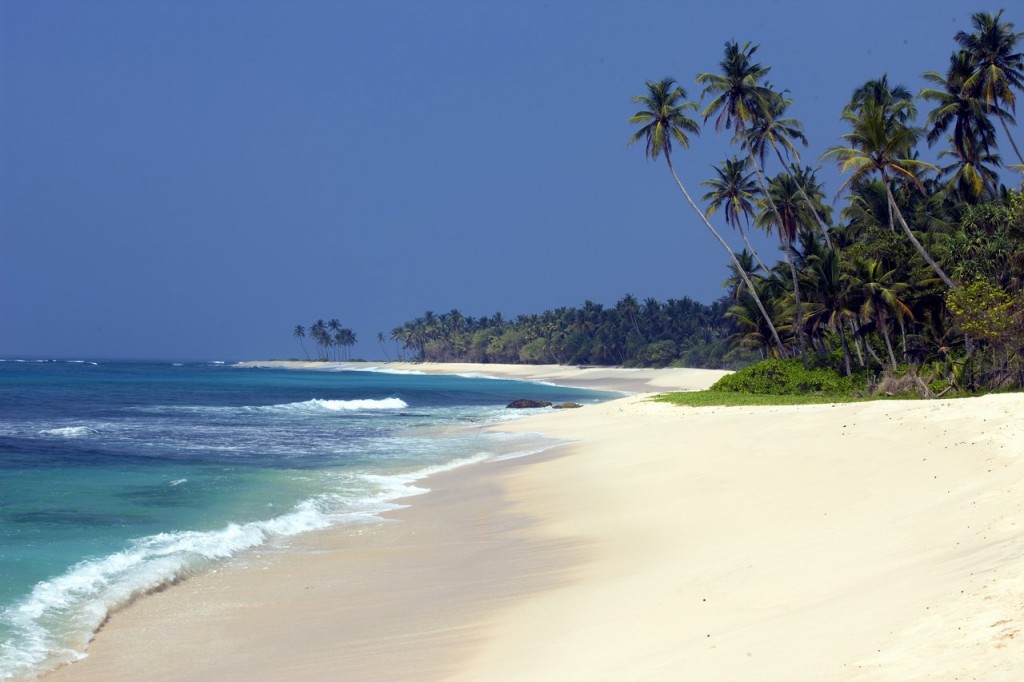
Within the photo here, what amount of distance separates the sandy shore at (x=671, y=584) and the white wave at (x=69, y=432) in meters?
24.8

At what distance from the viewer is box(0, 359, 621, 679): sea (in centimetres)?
1173

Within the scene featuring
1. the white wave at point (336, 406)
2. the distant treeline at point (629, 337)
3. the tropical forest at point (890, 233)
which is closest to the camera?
the tropical forest at point (890, 233)

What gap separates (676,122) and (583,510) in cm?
3870

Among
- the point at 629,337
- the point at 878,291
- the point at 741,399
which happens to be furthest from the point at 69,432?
the point at 629,337

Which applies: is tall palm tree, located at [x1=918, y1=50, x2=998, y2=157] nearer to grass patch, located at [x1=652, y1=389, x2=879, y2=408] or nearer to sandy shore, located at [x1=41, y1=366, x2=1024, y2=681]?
grass patch, located at [x1=652, y1=389, x2=879, y2=408]

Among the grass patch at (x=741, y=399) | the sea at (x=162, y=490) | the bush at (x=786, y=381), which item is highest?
the bush at (x=786, y=381)

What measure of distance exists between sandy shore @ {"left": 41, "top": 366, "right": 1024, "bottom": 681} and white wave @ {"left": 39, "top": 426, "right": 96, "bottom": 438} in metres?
24.8

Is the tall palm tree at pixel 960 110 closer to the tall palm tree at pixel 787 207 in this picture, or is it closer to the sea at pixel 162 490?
the tall palm tree at pixel 787 207

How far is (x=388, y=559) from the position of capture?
13.8m

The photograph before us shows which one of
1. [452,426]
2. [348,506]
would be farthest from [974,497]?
[452,426]

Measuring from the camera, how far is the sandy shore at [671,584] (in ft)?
22.8

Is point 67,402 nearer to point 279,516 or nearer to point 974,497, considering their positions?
point 279,516

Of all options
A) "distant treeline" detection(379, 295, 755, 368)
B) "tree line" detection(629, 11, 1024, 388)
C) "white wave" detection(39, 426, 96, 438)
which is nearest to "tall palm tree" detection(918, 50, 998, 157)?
"tree line" detection(629, 11, 1024, 388)

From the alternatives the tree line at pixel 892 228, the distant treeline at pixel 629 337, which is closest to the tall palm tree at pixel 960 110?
the tree line at pixel 892 228
